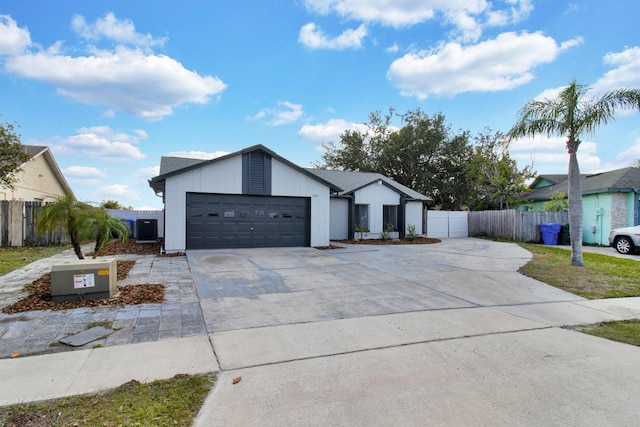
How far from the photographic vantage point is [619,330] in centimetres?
493

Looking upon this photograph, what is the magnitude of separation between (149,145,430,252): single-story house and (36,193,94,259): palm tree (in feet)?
14.2

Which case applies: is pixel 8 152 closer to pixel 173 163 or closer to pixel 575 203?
pixel 173 163

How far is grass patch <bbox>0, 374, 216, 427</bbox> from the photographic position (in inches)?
98.4

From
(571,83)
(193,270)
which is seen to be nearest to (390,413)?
(193,270)

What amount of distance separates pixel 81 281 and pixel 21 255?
26.3 feet

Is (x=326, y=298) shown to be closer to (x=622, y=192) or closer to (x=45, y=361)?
(x=45, y=361)

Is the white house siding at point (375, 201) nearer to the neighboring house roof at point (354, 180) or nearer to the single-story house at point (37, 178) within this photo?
the neighboring house roof at point (354, 180)

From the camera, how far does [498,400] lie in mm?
2906

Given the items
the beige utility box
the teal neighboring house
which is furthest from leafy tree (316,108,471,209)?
the beige utility box

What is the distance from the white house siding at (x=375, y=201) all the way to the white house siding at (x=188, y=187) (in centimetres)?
757

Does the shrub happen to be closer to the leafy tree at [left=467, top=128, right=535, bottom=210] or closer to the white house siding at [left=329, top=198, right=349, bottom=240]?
the white house siding at [left=329, top=198, right=349, bottom=240]

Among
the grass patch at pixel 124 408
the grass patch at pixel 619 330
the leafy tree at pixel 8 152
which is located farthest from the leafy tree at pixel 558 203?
the leafy tree at pixel 8 152

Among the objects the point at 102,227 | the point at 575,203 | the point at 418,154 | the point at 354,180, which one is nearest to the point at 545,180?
the point at 418,154

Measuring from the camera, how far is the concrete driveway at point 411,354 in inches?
108
